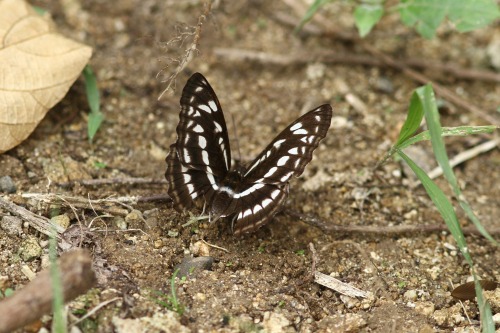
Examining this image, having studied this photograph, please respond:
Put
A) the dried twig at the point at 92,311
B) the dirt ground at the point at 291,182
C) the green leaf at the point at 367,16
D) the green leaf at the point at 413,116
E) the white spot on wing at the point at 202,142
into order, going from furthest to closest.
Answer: the green leaf at the point at 367,16, the white spot on wing at the point at 202,142, the green leaf at the point at 413,116, the dirt ground at the point at 291,182, the dried twig at the point at 92,311

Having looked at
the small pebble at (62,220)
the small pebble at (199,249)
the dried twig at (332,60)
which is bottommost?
the small pebble at (199,249)

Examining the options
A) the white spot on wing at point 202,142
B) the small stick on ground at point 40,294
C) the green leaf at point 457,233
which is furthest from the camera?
the white spot on wing at point 202,142

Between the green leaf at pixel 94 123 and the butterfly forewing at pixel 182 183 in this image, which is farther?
the green leaf at pixel 94 123

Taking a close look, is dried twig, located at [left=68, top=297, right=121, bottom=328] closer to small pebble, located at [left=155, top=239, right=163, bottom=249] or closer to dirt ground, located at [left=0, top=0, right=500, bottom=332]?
dirt ground, located at [left=0, top=0, right=500, bottom=332]

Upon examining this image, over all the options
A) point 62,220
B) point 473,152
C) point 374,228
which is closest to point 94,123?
point 62,220

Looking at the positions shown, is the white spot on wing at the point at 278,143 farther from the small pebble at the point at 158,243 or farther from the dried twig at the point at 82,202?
the dried twig at the point at 82,202

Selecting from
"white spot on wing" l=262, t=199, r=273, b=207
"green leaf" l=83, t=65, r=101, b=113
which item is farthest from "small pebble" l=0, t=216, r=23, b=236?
"white spot on wing" l=262, t=199, r=273, b=207

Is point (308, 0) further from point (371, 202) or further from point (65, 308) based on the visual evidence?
point (65, 308)

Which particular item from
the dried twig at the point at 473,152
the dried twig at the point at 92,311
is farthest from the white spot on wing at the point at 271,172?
the dried twig at the point at 473,152
